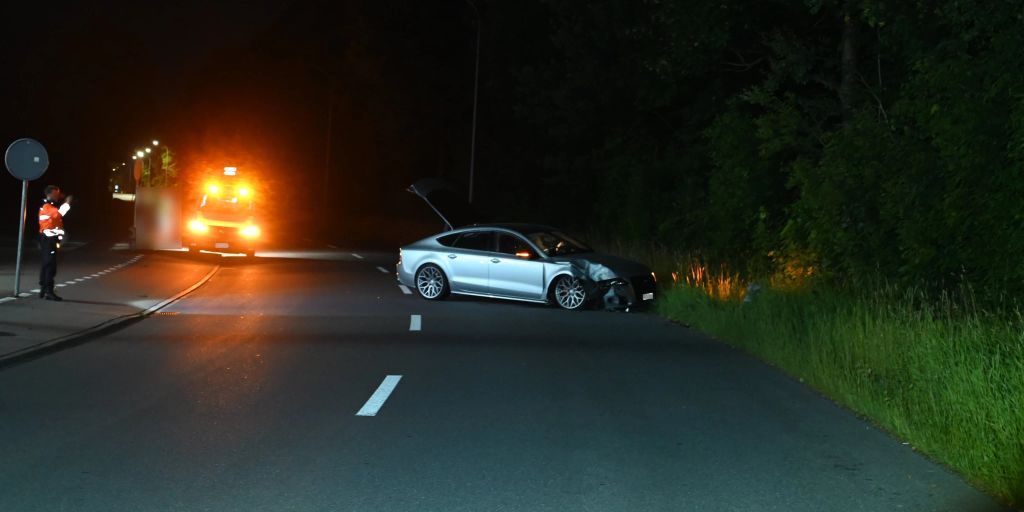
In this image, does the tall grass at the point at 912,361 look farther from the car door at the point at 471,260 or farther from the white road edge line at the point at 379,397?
the car door at the point at 471,260

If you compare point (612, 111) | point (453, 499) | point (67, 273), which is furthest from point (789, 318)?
point (612, 111)

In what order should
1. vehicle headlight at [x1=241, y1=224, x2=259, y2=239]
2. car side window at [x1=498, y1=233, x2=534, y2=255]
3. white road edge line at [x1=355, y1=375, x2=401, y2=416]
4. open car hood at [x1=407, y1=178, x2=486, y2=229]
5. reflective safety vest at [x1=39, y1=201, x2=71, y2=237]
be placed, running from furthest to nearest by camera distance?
1. vehicle headlight at [x1=241, y1=224, x2=259, y2=239]
2. open car hood at [x1=407, y1=178, x2=486, y2=229]
3. car side window at [x1=498, y1=233, x2=534, y2=255]
4. reflective safety vest at [x1=39, y1=201, x2=71, y2=237]
5. white road edge line at [x1=355, y1=375, x2=401, y2=416]

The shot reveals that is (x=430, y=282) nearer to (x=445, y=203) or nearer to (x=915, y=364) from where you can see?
(x=445, y=203)

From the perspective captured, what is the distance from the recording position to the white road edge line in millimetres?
9406

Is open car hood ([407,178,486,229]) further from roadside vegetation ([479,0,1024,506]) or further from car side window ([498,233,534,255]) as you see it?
roadside vegetation ([479,0,1024,506])

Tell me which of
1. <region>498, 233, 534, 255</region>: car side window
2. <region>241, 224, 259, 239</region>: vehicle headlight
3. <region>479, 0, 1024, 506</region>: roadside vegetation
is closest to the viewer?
<region>479, 0, 1024, 506</region>: roadside vegetation

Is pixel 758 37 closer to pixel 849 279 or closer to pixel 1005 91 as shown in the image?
pixel 849 279

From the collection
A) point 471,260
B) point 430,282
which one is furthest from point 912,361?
point 430,282

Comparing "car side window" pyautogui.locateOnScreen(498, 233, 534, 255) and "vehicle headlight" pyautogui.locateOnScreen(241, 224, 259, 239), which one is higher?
"car side window" pyautogui.locateOnScreen(498, 233, 534, 255)

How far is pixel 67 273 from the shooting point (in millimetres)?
25578

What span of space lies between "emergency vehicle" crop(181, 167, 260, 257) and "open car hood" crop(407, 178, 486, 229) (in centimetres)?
1044

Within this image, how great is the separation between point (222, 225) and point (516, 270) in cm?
1574

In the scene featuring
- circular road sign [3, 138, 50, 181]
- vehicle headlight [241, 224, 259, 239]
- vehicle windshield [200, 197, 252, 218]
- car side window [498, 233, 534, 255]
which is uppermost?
circular road sign [3, 138, 50, 181]

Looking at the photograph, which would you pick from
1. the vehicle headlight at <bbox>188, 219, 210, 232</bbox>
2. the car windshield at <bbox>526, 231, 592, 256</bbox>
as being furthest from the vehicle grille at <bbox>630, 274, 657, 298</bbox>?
the vehicle headlight at <bbox>188, 219, 210, 232</bbox>
